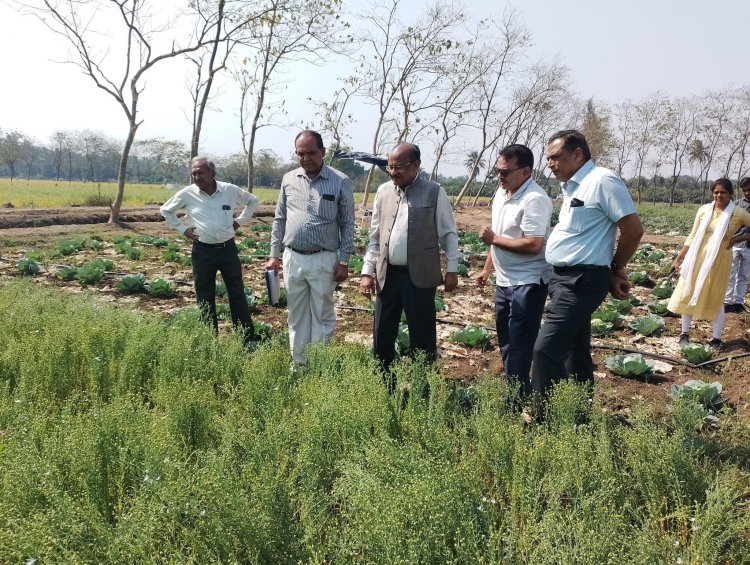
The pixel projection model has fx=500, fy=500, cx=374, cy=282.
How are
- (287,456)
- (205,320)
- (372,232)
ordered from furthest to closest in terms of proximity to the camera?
(205,320) → (372,232) → (287,456)

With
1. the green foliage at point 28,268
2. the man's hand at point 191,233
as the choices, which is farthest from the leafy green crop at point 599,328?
the green foliage at point 28,268

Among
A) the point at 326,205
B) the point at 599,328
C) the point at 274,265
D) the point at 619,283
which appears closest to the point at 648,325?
the point at 599,328

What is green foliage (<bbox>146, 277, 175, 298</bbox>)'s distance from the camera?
7242 mm

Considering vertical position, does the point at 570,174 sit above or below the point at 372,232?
above

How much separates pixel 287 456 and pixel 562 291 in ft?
6.39

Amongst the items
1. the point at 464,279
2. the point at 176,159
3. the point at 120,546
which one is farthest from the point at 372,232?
the point at 176,159

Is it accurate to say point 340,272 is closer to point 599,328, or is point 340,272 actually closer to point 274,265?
point 274,265

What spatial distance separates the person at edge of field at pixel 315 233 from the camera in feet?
13.3

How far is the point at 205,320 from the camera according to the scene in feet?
15.4

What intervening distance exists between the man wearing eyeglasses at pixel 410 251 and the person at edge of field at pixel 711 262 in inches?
128

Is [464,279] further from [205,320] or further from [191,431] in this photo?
[191,431]

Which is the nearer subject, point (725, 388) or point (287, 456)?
point (287, 456)

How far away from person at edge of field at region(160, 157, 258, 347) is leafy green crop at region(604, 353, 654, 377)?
3506mm

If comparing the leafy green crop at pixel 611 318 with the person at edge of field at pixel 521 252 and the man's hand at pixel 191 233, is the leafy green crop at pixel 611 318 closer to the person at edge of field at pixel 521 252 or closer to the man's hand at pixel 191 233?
the person at edge of field at pixel 521 252
